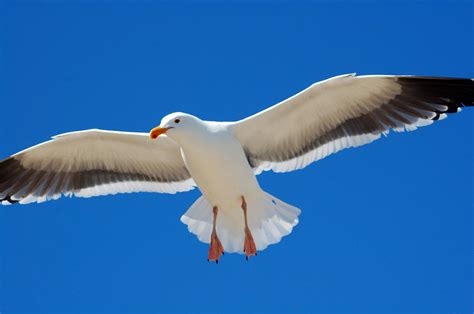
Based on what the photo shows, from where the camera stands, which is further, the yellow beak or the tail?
the tail

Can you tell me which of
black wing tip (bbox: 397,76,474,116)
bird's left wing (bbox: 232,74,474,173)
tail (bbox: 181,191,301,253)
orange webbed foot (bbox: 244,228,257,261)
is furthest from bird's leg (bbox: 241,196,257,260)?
black wing tip (bbox: 397,76,474,116)

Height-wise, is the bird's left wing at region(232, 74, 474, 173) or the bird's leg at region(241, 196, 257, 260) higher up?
the bird's left wing at region(232, 74, 474, 173)

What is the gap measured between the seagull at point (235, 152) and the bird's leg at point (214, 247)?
10mm

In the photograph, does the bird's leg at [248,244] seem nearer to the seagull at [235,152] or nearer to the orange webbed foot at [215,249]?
the seagull at [235,152]

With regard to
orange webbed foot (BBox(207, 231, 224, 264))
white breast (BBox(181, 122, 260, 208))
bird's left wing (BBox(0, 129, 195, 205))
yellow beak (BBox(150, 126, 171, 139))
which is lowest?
orange webbed foot (BBox(207, 231, 224, 264))

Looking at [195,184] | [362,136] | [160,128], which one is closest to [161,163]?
[195,184]

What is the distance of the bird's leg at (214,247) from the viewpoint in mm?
9266

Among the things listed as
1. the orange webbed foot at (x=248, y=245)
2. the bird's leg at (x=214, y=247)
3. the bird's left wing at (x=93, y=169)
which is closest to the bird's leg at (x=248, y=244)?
the orange webbed foot at (x=248, y=245)

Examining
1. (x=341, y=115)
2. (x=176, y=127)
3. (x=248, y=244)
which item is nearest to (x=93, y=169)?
(x=176, y=127)

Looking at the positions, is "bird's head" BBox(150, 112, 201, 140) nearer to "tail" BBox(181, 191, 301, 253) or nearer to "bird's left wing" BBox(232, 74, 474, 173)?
"bird's left wing" BBox(232, 74, 474, 173)

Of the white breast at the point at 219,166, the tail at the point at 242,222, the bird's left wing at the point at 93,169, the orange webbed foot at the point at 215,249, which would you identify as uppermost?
the bird's left wing at the point at 93,169

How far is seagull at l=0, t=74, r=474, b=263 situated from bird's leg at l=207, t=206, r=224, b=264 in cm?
1

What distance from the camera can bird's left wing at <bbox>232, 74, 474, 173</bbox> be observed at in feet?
30.5

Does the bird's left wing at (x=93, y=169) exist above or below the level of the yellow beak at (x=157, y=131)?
above
